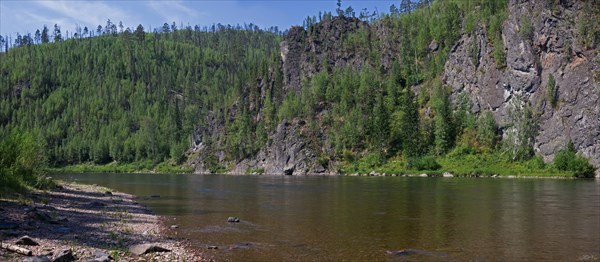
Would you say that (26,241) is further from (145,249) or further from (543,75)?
(543,75)

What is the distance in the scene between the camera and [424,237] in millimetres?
29812

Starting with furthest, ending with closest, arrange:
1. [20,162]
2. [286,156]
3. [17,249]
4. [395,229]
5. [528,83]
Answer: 1. [286,156]
2. [528,83]
3. [20,162]
4. [395,229]
5. [17,249]

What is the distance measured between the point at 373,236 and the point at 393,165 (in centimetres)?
11188

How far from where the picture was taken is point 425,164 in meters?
129

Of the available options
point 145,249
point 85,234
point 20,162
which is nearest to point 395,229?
point 145,249

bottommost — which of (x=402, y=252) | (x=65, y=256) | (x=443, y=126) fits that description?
(x=402, y=252)

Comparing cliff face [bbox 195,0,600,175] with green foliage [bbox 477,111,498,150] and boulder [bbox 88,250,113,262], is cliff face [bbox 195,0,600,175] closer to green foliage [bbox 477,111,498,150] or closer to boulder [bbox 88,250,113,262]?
green foliage [bbox 477,111,498,150]

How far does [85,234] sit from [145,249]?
633 centimetres

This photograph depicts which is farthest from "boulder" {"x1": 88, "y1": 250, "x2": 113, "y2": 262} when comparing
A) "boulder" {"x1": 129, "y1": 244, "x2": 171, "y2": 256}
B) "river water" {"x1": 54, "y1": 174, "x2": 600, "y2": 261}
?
"river water" {"x1": 54, "y1": 174, "x2": 600, "y2": 261}

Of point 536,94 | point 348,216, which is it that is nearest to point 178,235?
point 348,216

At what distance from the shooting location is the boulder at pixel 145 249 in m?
23.0

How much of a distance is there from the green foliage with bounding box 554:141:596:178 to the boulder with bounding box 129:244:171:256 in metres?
105

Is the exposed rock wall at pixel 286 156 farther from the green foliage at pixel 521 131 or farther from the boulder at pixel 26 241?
the boulder at pixel 26 241

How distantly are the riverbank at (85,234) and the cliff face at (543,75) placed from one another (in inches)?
4303
